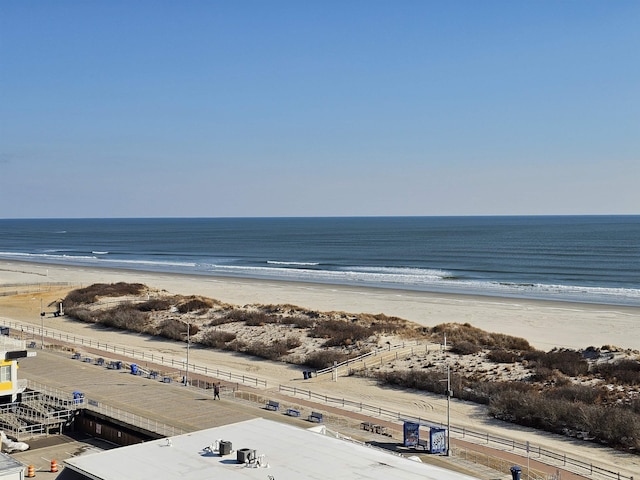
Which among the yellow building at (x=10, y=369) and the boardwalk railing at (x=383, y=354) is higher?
the yellow building at (x=10, y=369)

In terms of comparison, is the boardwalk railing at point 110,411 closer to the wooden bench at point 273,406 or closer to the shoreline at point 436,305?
the wooden bench at point 273,406

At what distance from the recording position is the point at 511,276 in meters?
90.8

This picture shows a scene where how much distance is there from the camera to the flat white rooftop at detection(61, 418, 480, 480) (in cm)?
1692

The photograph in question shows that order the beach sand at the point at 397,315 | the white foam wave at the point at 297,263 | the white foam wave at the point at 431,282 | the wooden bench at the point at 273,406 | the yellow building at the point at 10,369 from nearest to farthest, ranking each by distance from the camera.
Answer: the yellow building at the point at 10,369 < the wooden bench at the point at 273,406 < the beach sand at the point at 397,315 < the white foam wave at the point at 431,282 < the white foam wave at the point at 297,263

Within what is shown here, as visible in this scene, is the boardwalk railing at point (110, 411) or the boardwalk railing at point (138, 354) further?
the boardwalk railing at point (138, 354)

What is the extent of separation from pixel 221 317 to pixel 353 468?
133 ft

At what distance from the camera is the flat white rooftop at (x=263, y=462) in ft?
55.5

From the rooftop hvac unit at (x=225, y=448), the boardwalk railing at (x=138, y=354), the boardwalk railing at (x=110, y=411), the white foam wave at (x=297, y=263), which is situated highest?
the white foam wave at (x=297, y=263)

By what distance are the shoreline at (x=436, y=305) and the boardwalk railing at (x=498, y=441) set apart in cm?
1858

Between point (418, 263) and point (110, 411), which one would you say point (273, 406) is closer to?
point (110, 411)

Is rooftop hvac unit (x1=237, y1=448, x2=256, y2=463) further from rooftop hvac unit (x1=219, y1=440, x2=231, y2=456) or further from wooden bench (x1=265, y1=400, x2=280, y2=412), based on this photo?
wooden bench (x1=265, y1=400, x2=280, y2=412)

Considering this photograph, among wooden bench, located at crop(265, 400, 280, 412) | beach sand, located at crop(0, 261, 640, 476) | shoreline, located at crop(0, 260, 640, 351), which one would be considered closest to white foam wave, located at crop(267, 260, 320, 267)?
shoreline, located at crop(0, 260, 640, 351)

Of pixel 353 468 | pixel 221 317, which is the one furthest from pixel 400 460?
pixel 221 317

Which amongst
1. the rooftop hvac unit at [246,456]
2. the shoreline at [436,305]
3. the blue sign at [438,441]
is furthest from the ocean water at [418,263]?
the rooftop hvac unit at [246,456]
